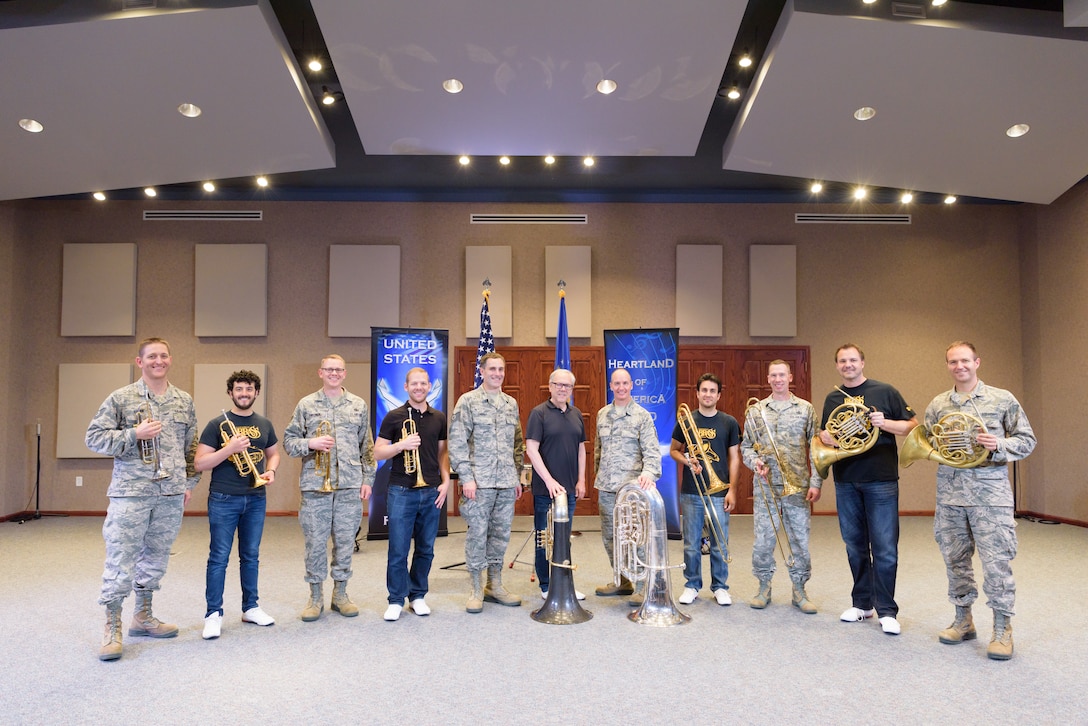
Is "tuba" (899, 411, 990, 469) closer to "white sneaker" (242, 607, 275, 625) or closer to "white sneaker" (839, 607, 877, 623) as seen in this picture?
"white sneaker" (839, 607, 877, 623)

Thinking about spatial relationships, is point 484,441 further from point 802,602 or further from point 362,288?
point 362,288

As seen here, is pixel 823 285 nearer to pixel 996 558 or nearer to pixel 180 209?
pixel 996 558

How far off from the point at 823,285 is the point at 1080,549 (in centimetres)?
433

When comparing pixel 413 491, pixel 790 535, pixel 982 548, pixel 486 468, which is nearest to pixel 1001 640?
pixel 982 548

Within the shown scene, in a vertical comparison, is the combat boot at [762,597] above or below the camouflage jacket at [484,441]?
below

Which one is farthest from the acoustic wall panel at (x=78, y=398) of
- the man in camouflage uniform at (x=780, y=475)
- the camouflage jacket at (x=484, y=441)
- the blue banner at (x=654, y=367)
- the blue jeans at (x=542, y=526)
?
the man in camouflage uniform at (x=780, y=475)

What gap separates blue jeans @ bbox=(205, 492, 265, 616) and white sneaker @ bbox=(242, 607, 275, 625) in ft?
0.48

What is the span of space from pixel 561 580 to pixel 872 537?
6.71ft

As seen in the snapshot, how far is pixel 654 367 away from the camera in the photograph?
8.40 metres

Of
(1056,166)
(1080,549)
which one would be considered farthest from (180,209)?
(1080,549)

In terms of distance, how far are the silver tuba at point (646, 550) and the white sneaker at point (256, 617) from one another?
2.31 m

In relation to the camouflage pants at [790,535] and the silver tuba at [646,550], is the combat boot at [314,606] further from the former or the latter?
the camouflage pants at [790,535]

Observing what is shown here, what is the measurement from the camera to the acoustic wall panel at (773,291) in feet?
32.6

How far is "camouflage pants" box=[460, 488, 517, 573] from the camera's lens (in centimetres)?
507
